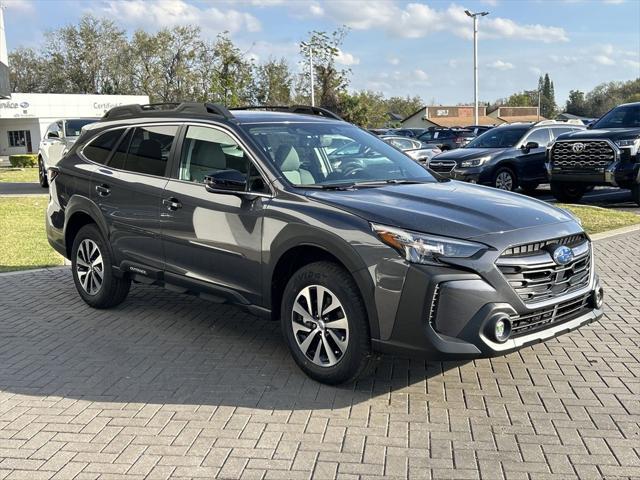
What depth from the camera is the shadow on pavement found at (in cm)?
430

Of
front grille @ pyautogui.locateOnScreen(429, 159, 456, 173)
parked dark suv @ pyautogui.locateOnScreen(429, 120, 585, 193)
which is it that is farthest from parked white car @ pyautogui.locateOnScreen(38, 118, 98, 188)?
parked dark suv @ pyautogui.locateOnScreen(429, 120, 585, 193)

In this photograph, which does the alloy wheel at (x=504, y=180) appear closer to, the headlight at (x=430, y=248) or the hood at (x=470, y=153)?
the hood at (x=470, y=153)

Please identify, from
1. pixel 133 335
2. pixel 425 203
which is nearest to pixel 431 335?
pixel 425 203

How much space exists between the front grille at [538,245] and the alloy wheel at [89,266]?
3814mm

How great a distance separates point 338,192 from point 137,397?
190cm

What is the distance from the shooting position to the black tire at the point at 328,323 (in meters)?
4.02

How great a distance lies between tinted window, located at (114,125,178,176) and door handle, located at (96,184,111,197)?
0.22 meters

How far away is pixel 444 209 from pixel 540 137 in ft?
39.2

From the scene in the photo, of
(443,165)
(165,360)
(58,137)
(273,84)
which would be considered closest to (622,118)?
(443,165)

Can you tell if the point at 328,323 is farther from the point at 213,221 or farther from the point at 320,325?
the point at 213,221

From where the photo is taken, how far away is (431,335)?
3.76m

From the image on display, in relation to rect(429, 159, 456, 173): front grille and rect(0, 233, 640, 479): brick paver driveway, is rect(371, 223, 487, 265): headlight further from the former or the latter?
rect(429, 159, 456, 173): front grille

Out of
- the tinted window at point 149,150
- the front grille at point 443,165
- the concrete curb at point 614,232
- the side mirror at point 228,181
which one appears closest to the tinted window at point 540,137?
the front grille at point 443,165

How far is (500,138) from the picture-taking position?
15.2 metres
